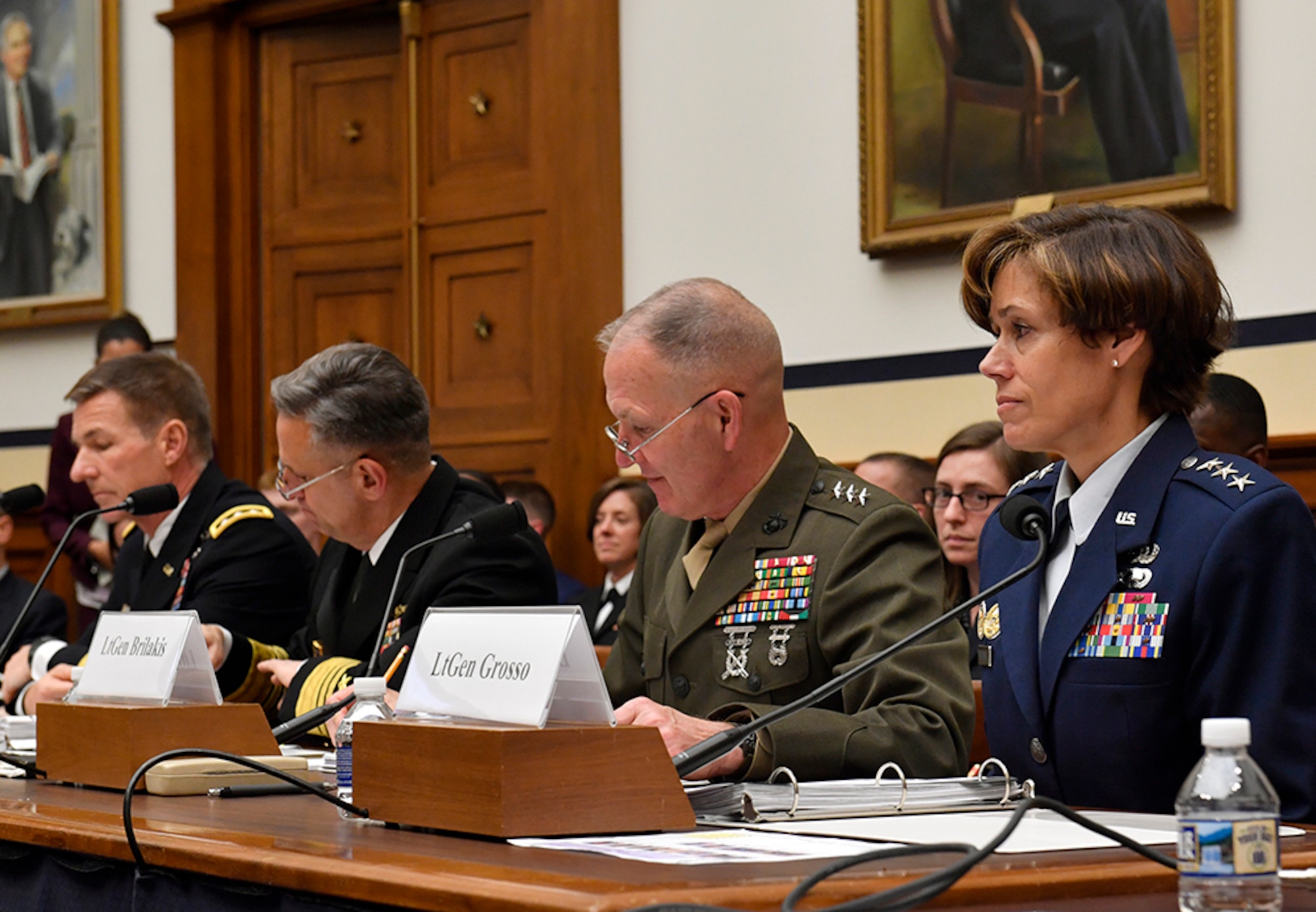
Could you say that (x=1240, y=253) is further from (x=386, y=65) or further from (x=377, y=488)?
(x=386, y=65)

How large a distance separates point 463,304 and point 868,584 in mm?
4326

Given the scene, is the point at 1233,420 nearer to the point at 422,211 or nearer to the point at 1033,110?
the point at 1033,110

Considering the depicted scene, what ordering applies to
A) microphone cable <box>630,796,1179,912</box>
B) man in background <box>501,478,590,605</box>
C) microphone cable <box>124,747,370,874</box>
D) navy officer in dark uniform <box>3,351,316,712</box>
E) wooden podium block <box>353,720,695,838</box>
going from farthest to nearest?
man in background <box>501,478,590,605</box> < navy officer in dark uniform <box>3,351,316,712</box> < microphone cable <box>124,747,370,874</box> < wooden podium block <box>353,720,695,838</box> < microphone cable <box>630,796,1179,912</box>

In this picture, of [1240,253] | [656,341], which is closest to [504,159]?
[1240,253]

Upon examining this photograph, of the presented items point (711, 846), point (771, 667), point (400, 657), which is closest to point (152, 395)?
point (400, 657)

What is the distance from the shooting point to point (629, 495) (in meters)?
5.66

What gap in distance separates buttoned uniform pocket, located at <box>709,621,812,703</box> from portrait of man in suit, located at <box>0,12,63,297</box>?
5677 mm

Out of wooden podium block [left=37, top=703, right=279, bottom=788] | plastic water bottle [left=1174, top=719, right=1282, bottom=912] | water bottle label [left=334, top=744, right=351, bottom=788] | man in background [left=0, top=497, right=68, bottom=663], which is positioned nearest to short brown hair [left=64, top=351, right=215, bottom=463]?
man in background [left=0, top=497, right=68, bottom=663]

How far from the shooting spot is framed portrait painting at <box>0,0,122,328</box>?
7.30 metres

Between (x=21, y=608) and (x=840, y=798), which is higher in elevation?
(x=840, y=798)

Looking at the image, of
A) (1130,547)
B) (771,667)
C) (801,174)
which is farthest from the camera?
(801,174)

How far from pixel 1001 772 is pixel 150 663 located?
1.18 meters

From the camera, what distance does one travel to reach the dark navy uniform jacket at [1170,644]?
190 cm

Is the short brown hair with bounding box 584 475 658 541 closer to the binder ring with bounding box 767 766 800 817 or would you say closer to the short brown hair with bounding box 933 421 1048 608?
the short brown hair with bounding box 933 421 1048 608
